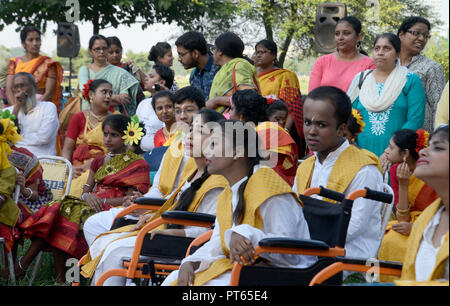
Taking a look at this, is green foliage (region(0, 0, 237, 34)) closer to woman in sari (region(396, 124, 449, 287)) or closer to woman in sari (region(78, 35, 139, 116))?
woman in sari (region(78, 35, 139, 116))

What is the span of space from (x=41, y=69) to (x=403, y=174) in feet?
14.9

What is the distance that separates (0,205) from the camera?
13.7ft

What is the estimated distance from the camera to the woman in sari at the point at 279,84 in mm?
5926

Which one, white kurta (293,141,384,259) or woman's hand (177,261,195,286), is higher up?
white kurta (293,141,384,259)

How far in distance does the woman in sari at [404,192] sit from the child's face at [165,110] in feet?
5.73

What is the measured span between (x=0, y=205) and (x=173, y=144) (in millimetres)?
1187

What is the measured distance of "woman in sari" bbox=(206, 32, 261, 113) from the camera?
4805 mm

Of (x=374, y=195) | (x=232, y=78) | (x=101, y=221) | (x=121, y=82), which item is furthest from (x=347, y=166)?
(x=121, y=82)

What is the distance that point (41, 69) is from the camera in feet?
22.9

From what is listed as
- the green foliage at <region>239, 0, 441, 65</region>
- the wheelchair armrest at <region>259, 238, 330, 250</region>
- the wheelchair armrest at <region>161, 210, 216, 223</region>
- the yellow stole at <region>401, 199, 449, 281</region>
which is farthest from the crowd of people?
the green foliage at <region>239, 0, 441, 65</region>

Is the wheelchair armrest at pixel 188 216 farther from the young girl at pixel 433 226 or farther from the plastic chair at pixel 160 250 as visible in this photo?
the young girl at pixel 433 226

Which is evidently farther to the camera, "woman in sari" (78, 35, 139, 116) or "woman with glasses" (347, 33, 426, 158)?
"woman in sari" (78, 35, 139, 116)

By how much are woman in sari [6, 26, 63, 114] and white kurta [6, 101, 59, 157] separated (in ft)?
2.86

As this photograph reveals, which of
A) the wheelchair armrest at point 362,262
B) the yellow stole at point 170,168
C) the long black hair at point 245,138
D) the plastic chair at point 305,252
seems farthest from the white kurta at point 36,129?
the wheelchair armrest at point 362,262
